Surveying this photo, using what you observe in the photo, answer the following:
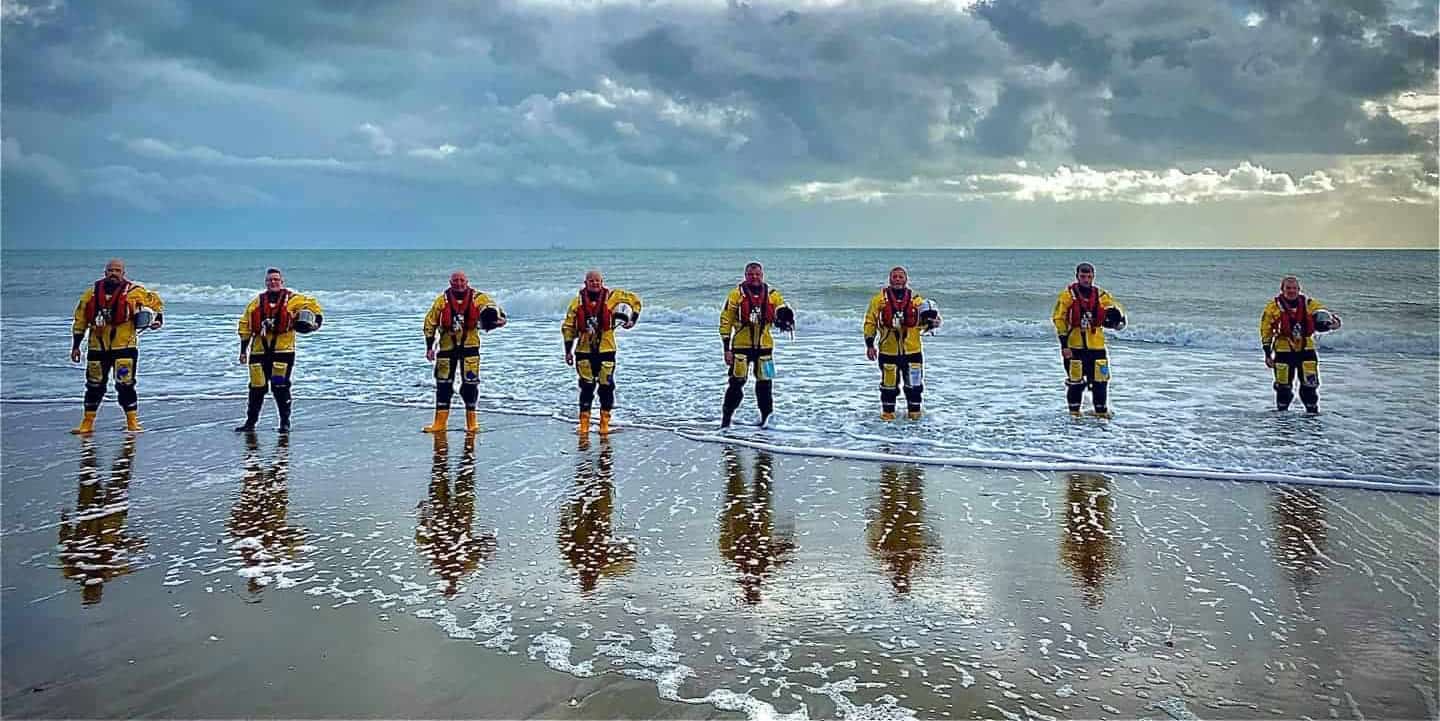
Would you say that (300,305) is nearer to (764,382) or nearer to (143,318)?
(143,318)

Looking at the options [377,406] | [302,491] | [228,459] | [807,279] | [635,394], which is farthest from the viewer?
[807,279]

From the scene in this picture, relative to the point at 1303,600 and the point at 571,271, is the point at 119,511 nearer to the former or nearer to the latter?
the point at 1303,600

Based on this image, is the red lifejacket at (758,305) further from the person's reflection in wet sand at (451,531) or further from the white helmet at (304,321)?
the white helmet at (304,321)

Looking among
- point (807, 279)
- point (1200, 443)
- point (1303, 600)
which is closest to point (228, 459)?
point (1303, 600)

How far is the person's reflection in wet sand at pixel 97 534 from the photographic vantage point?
5.60 metres

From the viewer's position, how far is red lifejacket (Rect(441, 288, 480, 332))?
10.7 metres

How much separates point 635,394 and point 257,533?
24.1 feet

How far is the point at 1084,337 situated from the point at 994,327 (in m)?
13.0

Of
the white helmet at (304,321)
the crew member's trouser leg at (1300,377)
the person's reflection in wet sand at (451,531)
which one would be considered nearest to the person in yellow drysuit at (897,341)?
the crew member's trouser leg at (1300,377)

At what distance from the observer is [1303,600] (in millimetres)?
5203

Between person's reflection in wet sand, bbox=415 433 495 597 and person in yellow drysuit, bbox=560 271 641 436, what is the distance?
2065 millimetres

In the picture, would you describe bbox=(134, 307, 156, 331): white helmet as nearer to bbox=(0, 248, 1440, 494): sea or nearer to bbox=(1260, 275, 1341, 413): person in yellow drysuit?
bbox=(0, 248, 1440, 494): sea

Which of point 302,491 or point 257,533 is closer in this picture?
point 257,533

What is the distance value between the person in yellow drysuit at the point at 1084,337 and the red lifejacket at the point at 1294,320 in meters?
2.06
